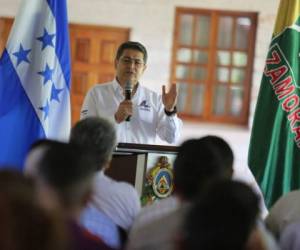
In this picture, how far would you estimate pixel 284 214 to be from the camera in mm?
2051

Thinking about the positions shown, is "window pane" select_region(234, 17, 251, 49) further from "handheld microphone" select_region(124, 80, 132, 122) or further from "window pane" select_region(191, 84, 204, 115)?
"handheld microphone" select_region(124, 80, 132, 122)

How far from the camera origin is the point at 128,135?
342 cm

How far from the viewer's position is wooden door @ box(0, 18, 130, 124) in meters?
6.55

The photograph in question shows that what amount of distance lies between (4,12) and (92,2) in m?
1.03

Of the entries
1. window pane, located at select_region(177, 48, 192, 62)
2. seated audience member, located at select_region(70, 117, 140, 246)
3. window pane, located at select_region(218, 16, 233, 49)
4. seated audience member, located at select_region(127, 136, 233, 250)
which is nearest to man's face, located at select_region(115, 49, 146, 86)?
seated audience member, located at select_region(70, 117, 140, 246)

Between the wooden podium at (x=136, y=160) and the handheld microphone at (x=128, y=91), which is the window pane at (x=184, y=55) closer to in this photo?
the handheld microphone at (x=128, y=91)

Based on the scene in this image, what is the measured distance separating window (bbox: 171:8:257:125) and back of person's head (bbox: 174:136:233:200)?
483cm

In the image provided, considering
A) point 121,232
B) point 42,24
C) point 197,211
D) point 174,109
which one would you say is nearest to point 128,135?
point 174,109

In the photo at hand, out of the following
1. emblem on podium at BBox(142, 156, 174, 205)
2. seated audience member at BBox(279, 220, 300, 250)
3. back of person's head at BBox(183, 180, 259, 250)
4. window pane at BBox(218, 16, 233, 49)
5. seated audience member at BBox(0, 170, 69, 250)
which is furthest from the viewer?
window pane at BBox(218, 16, 233, 49)

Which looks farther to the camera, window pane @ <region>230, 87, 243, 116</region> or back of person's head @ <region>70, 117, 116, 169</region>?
window pane @ <region>230, 87, 243, 116</region>

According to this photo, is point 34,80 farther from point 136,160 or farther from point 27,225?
point 27,225

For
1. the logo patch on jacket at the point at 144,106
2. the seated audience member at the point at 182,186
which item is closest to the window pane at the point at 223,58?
the logo patch on jacket at the point at 144,106

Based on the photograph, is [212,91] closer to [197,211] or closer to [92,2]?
[92,2]

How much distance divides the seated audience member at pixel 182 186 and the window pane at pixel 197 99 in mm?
4805
